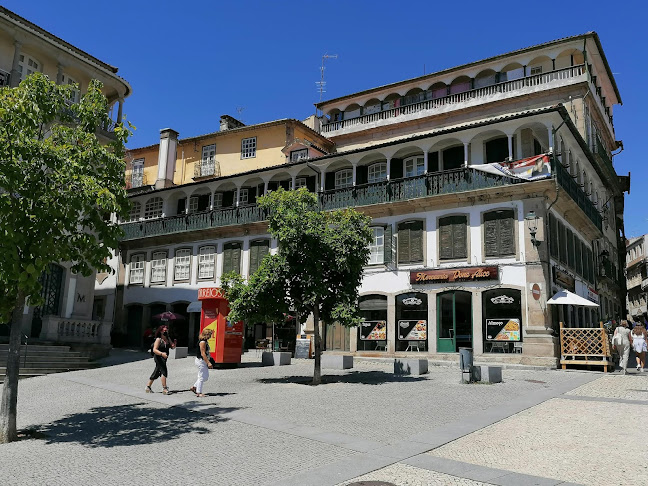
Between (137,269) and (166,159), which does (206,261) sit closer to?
(137,269)

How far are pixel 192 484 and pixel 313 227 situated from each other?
9.85m

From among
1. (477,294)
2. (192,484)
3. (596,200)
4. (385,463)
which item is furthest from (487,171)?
(192,484)

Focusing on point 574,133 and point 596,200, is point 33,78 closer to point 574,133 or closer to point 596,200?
point 574,133

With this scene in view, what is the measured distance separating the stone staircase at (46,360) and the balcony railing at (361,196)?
1198 cm

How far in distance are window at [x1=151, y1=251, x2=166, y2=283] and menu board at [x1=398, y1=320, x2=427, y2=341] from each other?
50.8 feet

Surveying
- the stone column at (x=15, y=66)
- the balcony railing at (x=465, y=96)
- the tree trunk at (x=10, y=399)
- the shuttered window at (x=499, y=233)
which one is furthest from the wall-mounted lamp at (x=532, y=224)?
the stone column at (x=15, y=66)

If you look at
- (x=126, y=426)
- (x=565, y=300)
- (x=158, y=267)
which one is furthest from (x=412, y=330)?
(x=158, y=267)

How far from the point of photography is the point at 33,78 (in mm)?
9641

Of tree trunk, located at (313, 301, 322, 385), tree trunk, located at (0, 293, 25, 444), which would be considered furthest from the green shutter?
tree trunk, located at (0, 293, 25, 444)

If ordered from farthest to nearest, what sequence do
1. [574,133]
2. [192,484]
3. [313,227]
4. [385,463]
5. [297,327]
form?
1. [297,327]
2. [574,133]
3. [313,227]
4. [385,463]
5. [192,484]

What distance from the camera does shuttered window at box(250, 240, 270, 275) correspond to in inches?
1131

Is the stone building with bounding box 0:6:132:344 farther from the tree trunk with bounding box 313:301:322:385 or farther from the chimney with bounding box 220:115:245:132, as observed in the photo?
the chimney with bounding box 220:115:245:132

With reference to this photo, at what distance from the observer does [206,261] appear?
30953mm

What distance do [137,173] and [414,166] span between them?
21.8 m
